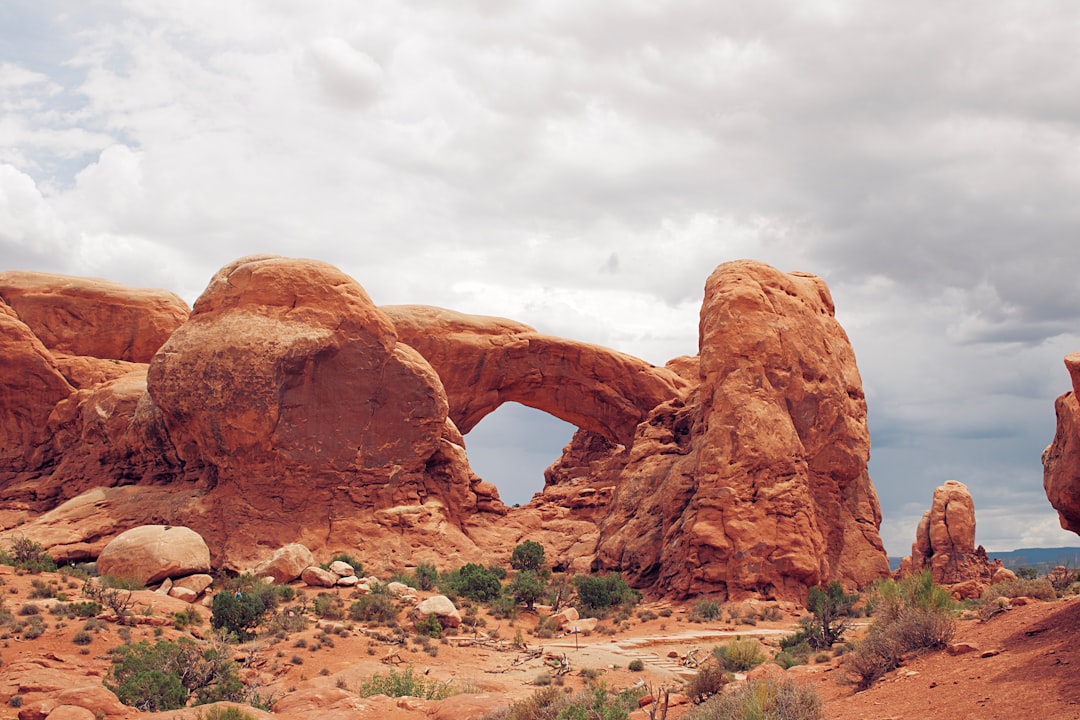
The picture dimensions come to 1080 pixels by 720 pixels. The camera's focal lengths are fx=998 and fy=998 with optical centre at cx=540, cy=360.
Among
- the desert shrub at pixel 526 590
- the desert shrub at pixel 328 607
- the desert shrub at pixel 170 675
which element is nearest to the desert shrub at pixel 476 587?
the desert shrub at pixel 526 590

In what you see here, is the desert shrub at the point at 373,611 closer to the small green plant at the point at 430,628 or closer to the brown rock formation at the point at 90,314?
the small green plant at the point at 430,628

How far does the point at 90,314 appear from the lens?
33500 mm

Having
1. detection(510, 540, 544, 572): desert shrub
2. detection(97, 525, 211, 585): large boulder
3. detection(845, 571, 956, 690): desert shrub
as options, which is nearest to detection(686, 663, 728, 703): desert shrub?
detection(845, 571, 956, 690): desert shrub

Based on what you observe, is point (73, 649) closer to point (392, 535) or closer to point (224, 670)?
point (224, 670)

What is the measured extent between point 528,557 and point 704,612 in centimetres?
740

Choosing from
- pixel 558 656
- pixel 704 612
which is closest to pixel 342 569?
pixel 558 656

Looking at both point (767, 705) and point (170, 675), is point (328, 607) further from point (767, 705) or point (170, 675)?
point (767, 705)

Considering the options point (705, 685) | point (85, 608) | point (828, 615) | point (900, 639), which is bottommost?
point (705, 685)

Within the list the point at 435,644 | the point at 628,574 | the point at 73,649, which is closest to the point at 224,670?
the point at 73,649

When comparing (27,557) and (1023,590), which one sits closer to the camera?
(1023,590)

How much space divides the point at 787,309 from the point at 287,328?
13445mm

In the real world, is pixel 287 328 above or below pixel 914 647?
above

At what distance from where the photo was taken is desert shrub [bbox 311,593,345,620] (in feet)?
67.6

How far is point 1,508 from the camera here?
2875cm
